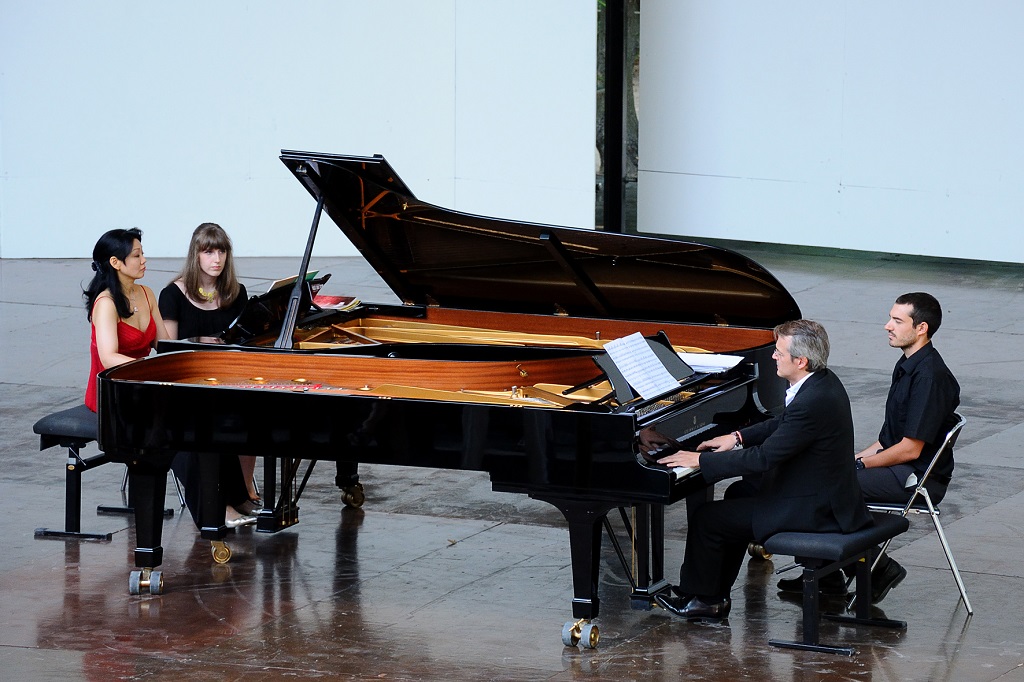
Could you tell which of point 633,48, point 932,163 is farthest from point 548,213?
point 932,163

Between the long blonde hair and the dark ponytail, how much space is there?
0.28 meters

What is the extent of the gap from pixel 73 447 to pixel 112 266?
79 cm

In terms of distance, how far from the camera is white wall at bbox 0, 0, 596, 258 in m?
13.6

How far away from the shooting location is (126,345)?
663cm

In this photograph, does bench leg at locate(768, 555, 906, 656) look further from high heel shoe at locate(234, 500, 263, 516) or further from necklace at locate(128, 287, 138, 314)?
necklace at locate(128, 287, 138, 314)

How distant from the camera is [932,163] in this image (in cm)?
1345

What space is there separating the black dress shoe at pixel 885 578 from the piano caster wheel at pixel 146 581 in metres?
2.68

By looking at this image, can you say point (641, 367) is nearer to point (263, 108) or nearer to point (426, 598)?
point (426, 598)

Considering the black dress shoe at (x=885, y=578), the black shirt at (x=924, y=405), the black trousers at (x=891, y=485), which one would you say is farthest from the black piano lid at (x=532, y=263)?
the black dress shoe at (x=885, y=578)

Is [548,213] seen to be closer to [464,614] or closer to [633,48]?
[633,48]

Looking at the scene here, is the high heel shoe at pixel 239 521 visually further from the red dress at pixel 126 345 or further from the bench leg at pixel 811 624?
the bench leg at pixel 811 624

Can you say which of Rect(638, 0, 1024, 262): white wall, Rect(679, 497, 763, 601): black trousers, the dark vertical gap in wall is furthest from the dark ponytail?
the dark vertical gap in wall


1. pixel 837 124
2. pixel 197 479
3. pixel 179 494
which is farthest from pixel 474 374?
pixel 837 124

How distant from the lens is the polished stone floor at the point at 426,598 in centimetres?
509
